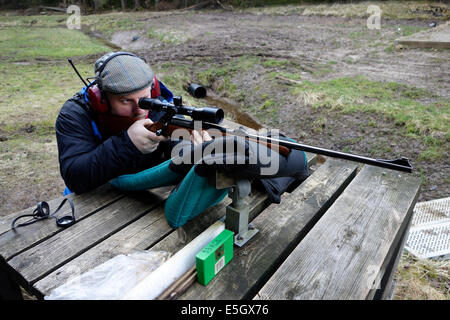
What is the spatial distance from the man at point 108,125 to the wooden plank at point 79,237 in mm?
258

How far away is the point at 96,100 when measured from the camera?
2305 millimetres

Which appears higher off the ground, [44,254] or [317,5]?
[317,5]

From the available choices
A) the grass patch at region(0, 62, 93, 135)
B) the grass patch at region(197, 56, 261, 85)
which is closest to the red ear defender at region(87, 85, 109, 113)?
the grass patch at region(0, 62, 93, 135)

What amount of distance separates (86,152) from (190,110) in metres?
0.96

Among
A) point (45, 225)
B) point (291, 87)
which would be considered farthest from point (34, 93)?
point (45, 225)

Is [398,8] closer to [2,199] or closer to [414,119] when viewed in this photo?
[414,119]

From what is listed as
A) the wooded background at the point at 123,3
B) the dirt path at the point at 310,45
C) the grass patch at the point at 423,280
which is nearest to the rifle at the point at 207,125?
the grass patch at the point at 423,280

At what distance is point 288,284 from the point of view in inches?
66.6

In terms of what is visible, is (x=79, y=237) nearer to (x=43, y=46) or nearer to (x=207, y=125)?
(x=207, y=125)

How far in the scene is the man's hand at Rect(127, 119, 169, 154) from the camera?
2219 mm

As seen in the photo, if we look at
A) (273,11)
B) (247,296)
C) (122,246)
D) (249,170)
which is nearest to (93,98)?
(122,246)

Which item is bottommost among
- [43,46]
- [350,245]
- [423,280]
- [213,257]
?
[423,280]

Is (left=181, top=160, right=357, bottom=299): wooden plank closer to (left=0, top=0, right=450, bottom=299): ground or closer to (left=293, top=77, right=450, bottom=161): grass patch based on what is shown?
(left=0, top=0, right=450, bottom=299): ground

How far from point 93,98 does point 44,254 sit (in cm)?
109
